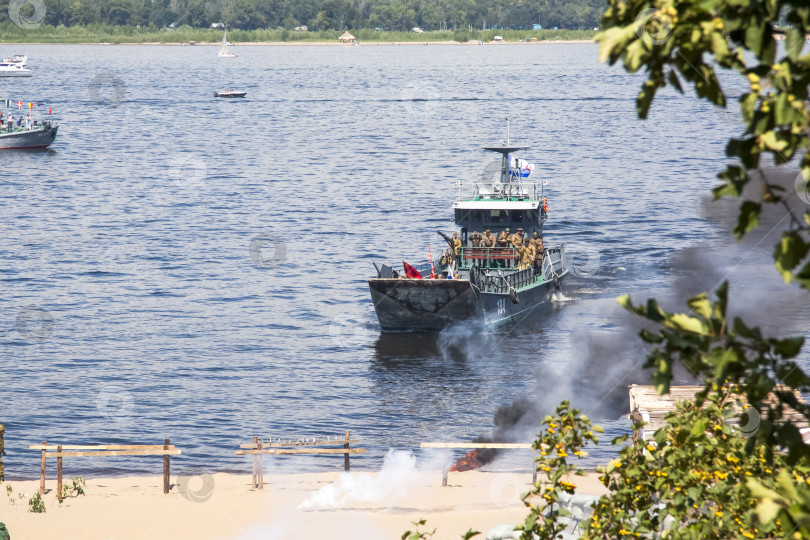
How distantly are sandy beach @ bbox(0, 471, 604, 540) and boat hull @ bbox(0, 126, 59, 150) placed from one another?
86635mm

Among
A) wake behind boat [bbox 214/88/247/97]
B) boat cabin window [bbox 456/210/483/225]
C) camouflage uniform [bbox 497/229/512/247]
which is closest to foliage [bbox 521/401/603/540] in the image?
camouflage uniform [bbox 497/229/512/247]

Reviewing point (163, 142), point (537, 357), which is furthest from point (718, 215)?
point (163, 142)

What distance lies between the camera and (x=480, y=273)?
39906 millimetres

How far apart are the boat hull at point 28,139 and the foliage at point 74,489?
85943 millimetres

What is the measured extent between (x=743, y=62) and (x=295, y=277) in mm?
50518

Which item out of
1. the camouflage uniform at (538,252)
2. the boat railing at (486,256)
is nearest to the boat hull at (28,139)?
the camouflage uniform at (538,252)

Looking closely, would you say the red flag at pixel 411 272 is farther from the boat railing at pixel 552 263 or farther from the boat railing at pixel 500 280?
the boat railing at pixel 552 263

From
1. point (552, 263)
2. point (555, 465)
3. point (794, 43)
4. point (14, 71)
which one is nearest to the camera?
point (794, 43)

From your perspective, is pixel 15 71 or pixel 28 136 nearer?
pixel 28 136

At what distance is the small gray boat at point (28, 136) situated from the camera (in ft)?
346

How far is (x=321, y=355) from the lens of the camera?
40250mm

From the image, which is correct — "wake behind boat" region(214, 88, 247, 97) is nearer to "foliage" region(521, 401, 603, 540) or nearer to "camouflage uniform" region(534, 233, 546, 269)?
"camouflage uniform" region(534, 233, 546, 269)

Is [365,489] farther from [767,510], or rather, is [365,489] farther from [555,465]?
[767,510]

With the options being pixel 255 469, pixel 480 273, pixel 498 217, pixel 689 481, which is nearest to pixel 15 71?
pixel 498 217
